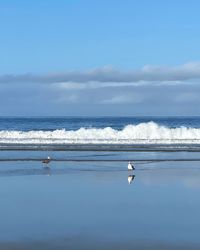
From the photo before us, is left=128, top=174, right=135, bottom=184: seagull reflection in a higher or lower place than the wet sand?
higher

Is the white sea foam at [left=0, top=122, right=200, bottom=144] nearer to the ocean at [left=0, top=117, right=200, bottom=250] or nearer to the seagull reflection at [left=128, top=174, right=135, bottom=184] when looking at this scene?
the ocean at [left=0, top=117, right=200, bottom=250]

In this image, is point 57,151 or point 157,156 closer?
point 157,156

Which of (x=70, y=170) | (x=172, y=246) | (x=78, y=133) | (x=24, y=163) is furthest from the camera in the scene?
(x=78, y=133)

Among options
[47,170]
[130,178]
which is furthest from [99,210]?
[47,170]

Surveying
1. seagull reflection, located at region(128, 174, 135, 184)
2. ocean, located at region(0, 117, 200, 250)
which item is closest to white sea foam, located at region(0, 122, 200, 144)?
ocean, located at region(0, 117, 200, 250)

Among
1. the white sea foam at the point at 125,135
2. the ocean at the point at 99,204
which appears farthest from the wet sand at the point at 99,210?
the white sea foam at the point at 125,135

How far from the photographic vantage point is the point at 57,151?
34.8m

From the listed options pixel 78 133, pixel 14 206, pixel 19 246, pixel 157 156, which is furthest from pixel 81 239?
pixel 78 133

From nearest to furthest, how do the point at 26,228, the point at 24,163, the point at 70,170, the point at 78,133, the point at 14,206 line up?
the point at 26,228 < the point at 14,206 < the point at 70,170 < the point at 24,163 < the point at 78,133

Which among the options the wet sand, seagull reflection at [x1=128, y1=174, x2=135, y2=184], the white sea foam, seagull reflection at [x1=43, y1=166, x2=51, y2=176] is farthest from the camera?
the white sea foam

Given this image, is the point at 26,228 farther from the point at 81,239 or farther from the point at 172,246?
the point at 172,246

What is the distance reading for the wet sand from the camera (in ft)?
36.4

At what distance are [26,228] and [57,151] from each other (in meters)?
22.9

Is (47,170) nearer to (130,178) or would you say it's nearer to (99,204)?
(130,178)
